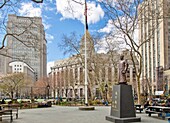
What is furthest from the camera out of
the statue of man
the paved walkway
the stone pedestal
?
the paved walkway

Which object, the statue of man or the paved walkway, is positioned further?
the paved walkway

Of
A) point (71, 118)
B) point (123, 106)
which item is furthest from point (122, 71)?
point (71, 118)

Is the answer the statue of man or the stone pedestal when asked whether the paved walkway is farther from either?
the statue of man

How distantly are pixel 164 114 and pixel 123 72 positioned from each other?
3.87 metres

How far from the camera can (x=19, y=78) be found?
5469cm

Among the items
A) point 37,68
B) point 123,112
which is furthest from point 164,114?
point 37,68

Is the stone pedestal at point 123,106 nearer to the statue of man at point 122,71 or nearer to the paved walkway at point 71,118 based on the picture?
the statue of man at point 122,71

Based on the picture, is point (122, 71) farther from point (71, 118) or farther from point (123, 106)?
point (71, 118)

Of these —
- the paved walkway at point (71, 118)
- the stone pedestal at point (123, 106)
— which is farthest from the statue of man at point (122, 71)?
the paved walkway at point (71, 118)

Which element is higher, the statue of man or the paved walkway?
the statue of man

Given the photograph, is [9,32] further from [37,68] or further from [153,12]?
[37,68]

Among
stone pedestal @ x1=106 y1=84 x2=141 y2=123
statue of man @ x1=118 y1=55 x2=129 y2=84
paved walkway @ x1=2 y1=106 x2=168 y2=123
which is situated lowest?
paved walkway @ x1=2 y1=106 x2=168 y2=123

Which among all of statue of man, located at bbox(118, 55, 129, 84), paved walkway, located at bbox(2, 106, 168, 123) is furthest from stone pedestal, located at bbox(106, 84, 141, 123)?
paved walkway, located at bbox(2, 106, 168, 123)

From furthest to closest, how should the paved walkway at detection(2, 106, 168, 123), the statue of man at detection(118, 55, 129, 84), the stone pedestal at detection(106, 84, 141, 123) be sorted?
the paved walkway at detection(2, 106, 168, 123)
the statue of man at detection(118, 55, 129, 84)
the stone pedestal at detection(106, 84, 141, 123)
